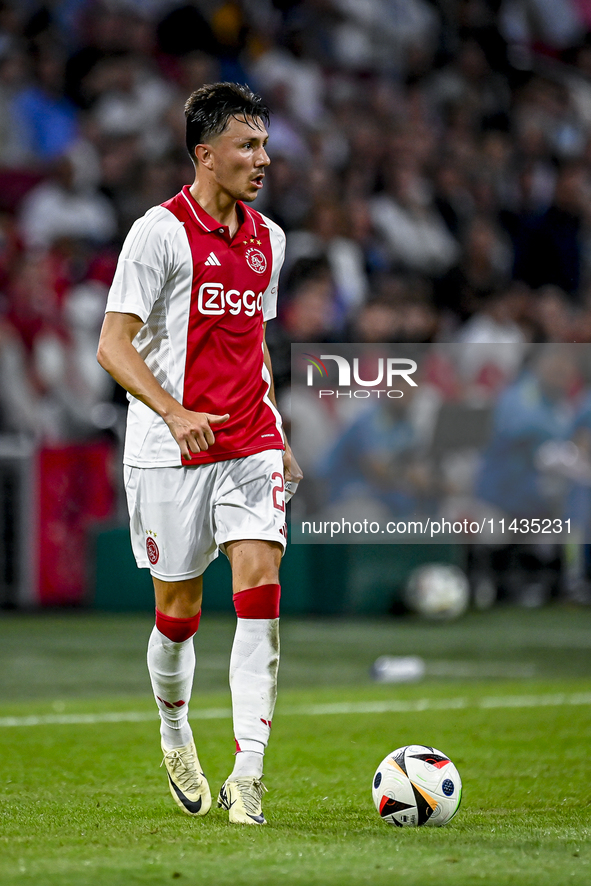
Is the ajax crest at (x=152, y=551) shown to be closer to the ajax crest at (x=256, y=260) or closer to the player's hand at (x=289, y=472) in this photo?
the player's hand at (x=289, y=472)

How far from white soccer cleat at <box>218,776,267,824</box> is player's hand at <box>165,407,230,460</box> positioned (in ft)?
3.47

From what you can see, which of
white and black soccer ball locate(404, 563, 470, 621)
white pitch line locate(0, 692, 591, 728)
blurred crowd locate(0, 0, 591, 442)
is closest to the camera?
white pitch line locate(0, 692, 591, 728)

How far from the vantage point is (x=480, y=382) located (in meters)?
12.8

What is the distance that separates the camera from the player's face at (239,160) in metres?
4.80

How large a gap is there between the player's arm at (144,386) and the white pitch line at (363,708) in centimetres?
312

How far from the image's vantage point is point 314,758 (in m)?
6.27

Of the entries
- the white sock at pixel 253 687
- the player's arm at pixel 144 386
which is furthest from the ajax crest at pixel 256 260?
the white sock at pixel 253 687

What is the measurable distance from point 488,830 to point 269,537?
117 centimetres

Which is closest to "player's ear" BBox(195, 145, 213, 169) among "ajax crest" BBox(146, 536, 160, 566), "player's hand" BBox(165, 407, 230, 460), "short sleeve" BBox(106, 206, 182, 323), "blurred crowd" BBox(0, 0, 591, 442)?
"short sleeve" BBox(106, 206, 182, 323)

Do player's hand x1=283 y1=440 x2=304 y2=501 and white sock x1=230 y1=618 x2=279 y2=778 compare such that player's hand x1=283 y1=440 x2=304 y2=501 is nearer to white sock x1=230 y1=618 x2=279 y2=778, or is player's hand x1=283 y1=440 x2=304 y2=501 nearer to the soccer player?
the soccer player

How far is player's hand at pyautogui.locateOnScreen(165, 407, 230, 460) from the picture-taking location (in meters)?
4.51

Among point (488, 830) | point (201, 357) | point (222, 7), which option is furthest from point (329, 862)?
point (222, 7)

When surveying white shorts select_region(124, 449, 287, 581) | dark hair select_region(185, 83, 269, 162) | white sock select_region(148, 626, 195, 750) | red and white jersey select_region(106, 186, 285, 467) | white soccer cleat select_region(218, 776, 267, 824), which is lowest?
white soccer cleat select_region(218, 776, 267, 824)

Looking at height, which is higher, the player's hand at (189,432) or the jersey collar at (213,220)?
the jersey collar at (213,220)
